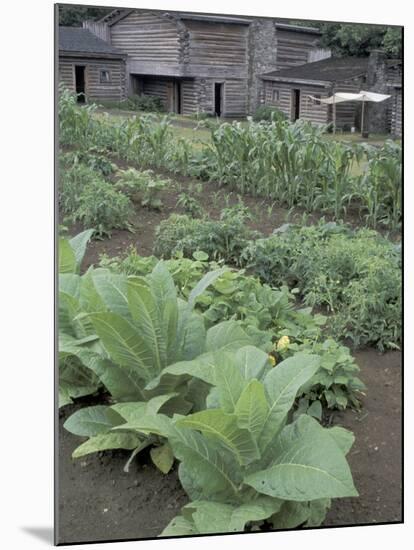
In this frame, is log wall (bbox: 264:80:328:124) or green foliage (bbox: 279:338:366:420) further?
log wall (bbox: 264:80:328:124)

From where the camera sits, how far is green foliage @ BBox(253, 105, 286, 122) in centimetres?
426

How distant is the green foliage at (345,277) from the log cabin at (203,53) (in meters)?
0.63

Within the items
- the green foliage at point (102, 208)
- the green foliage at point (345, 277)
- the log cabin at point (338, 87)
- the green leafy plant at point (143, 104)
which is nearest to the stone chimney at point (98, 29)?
the green leafy plant at point (143, 104)

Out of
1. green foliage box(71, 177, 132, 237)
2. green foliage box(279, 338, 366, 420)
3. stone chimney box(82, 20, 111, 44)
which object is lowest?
green foliage box(279, 338, 366, 420)

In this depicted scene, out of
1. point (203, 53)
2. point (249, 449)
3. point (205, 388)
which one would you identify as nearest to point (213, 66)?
point (203, 53)

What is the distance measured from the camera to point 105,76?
159 inches

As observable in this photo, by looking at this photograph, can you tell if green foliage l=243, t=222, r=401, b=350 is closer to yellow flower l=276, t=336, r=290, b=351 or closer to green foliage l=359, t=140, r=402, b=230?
green foliage l=359, t=140, r=402, b=230

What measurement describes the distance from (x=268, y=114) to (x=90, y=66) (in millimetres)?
807

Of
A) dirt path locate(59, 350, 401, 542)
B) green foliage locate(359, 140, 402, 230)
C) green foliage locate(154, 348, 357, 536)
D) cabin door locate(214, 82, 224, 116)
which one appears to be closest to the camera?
green foliage locate(154, 348, 357, 536)

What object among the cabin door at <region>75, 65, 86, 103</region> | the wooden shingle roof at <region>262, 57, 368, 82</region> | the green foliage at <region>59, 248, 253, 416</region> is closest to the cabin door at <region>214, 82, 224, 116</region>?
the wooden shingle roof at <region>262, 57, 368, 82</region>

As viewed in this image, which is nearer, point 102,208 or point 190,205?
point 102,208

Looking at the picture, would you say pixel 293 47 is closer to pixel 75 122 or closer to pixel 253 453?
pixel 75 122

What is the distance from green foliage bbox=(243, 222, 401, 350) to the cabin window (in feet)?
3.16

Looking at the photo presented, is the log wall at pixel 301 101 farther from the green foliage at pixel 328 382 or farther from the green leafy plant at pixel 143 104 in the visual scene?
the green foliage at pixel 328 382
